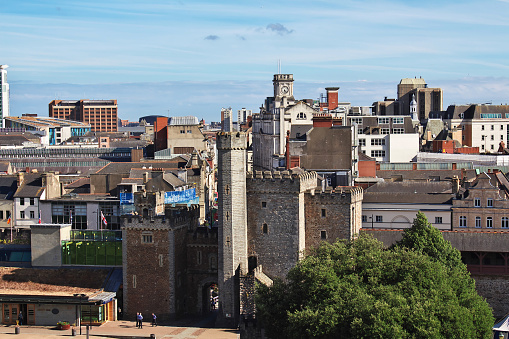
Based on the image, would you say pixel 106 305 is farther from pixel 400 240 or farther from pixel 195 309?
pixel 400 240

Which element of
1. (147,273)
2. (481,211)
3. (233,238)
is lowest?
(147,273)

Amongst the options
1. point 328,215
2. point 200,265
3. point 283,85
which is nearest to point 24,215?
point 200,265

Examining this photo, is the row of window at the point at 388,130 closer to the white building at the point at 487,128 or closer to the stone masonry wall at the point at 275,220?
the white building at the point at 487,128

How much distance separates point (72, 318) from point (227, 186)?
19.0 meters

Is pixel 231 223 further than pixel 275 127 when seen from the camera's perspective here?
No

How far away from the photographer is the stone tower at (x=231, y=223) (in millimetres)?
81938

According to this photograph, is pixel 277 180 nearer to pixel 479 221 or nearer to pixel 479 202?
pixel 479 202

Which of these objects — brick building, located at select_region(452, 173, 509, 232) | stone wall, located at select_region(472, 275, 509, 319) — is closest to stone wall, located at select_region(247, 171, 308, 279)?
stone wall, located at select_region(472, 275, 509, 319)

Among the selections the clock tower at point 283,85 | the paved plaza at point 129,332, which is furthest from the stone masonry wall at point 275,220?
the clock tower at point 283,85

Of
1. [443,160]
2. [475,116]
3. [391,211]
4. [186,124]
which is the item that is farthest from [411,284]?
[475,116]

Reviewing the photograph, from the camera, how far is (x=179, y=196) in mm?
106312

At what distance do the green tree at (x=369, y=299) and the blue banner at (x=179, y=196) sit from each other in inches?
1084

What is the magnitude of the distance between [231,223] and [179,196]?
2526 centimetres

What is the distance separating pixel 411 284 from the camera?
233 ft
